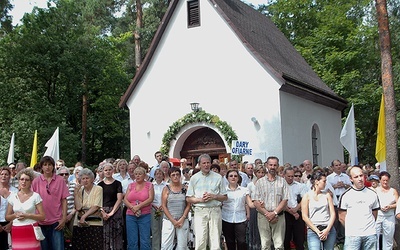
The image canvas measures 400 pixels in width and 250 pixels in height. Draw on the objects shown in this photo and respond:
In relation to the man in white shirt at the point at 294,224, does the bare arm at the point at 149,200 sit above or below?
above

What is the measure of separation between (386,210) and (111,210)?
16.5 ft

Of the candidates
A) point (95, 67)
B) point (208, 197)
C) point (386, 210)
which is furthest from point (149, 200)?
point (95, 67)

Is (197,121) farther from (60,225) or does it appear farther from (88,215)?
(60,225)

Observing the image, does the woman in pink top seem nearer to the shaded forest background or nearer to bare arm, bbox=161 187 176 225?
bare arm, bbox=161 187 176 225

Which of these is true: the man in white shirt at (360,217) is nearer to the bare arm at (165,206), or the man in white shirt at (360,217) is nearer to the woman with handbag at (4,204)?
the bare arm at (165,206)

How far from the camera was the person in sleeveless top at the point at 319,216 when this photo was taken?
316 inches

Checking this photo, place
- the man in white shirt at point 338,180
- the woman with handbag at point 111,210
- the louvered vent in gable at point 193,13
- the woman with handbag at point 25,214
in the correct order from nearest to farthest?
1. the woman with handbag at point 25,214
2. the woman with handbag at point 111,210
3. the man in white shirt at point 338,180
4. the louvered vent in gable at point 193,13

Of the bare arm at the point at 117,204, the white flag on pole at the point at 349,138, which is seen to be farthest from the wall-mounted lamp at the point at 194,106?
the bare arm at the point at 117,204

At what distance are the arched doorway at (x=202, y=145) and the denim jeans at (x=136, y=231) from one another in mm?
10290

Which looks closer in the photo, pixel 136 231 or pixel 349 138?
pixel 136 231

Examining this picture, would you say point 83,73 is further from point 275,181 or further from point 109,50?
point 275,181

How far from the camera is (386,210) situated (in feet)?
32.2

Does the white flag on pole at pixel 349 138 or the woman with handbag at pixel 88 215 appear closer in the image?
the woman with handbag at pixel 88 215

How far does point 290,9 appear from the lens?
30.9 metres
